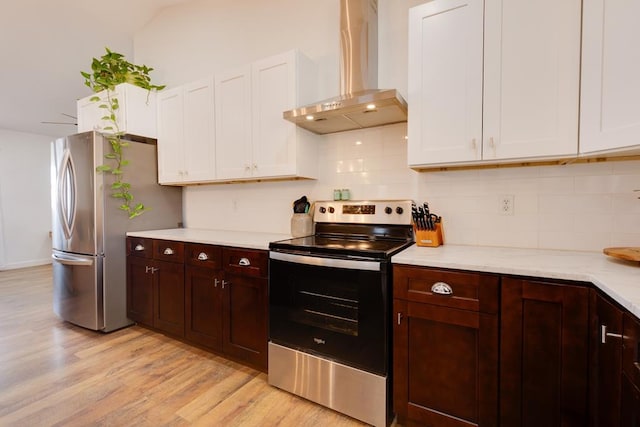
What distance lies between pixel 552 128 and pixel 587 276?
2.39ft

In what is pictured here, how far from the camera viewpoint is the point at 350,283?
1.61 meters

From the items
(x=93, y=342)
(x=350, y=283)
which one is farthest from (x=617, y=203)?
(x=93, y=342)

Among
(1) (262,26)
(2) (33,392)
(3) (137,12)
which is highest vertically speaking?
(3) (137,12)

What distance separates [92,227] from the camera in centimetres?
263

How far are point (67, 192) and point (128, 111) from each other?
95 centimetres

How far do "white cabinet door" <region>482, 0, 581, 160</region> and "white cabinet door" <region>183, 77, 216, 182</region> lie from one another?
2.13 meters

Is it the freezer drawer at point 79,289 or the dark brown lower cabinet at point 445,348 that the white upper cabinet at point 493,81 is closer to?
the dark brown lower cabinet at point 445,348

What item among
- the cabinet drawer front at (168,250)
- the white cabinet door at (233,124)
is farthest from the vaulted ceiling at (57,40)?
the cabinet drawer front at (168,250)

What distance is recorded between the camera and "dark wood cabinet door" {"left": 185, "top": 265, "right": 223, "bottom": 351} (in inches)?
85.9

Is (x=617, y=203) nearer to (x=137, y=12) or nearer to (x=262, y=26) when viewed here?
(x=262, y=26)

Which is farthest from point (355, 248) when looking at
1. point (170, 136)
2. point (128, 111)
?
point (128, 111)

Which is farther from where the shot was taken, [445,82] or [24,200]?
[24,200]

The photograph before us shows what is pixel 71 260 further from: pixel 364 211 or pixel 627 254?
pixel 627 254

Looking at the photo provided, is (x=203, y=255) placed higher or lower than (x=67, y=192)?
lower
